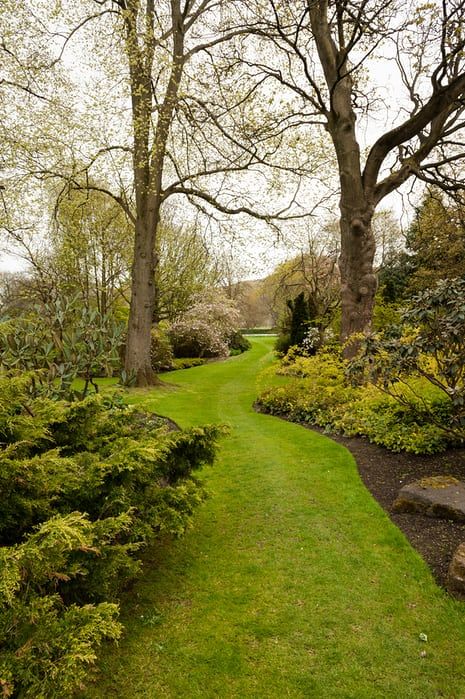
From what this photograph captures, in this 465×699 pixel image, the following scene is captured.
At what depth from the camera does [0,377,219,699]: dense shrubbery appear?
1545 mm

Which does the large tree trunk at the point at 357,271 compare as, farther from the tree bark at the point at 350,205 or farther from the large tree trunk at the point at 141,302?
the large tree trunk at the point at 141,302

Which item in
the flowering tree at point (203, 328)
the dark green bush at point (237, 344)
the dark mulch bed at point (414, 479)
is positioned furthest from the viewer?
the dark green bush at point (237, 344)

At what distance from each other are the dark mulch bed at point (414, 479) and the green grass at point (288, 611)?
157 mm

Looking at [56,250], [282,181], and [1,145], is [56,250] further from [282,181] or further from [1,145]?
[282,181]

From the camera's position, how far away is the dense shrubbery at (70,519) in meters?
1.54

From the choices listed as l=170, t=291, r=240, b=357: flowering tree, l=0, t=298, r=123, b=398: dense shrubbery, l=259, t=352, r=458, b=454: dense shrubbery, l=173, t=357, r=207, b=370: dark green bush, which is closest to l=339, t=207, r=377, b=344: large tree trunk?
l=259, t=352, r=458, b=454: dense shrubbery

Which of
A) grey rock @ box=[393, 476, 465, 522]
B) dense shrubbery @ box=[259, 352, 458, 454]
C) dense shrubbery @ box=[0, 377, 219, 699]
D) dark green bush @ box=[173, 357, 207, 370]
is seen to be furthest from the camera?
dark green bush @ box=[173, 357, 207, 370]

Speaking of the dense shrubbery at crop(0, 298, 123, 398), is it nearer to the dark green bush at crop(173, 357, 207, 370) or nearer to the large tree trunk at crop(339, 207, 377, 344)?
the large tree trunk at crop(339, 207, 377, 344)

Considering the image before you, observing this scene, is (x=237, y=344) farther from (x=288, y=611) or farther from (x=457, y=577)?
(x=288, y=611)

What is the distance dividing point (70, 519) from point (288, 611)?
186 centimetres

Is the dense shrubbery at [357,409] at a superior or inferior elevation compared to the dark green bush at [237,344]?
inferior

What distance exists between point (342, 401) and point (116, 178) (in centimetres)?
946

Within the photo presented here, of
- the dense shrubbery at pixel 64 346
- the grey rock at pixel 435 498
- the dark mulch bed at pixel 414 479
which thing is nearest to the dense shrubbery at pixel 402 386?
the dark mulch bed at pixel 414 479

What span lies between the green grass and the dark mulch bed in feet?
0.51
